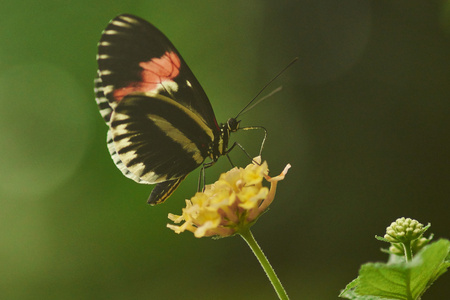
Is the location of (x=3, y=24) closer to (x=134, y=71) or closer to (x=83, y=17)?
(x=83, y=17)

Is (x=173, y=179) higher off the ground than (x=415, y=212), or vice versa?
(x=173, y=179)

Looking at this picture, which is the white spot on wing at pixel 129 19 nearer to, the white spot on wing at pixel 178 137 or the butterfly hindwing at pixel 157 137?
the butterfly hindwing at pixel 157 137

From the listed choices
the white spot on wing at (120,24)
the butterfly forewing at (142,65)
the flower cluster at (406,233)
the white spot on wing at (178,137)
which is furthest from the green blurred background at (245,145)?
the flower cluster at (406,233)

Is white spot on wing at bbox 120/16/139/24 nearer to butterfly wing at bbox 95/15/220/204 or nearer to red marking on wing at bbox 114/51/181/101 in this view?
butterfly wing at bbox 95/15/220/204

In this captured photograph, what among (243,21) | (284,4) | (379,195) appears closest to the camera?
(379,195)

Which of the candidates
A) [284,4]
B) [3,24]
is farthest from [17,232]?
[284,4]
